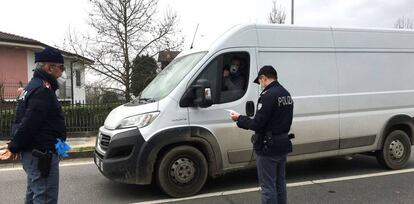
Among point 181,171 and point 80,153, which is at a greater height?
point 181,171

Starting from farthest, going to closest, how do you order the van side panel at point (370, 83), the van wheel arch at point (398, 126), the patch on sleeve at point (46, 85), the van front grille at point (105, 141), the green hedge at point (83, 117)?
the green hedge at point (83, 117) → the van wheel arch at point (398, 126) → the van side panel at point (370, 83) → the van front grille at point (105, 141) → the patch on sleeve at point (46, 85)

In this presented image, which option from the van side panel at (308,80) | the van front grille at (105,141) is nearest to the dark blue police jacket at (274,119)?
the van side panel at (308,80)

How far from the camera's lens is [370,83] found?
7.65 metres

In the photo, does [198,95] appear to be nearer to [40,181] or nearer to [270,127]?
[270,127]

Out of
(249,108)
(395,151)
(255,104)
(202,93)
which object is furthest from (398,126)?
(202,93)

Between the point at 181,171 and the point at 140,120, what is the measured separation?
92 centimetres

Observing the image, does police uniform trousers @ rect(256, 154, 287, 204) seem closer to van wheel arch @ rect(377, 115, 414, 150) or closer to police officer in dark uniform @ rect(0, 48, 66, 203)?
police officer in dark uniform @ rect(0, 48, 66, 203)

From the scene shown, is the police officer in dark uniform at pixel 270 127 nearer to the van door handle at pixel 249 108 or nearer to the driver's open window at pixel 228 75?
the van door handle at pixel 249 108

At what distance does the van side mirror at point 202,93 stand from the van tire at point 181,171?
652 millimetres

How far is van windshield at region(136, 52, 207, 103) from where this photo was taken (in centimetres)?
643

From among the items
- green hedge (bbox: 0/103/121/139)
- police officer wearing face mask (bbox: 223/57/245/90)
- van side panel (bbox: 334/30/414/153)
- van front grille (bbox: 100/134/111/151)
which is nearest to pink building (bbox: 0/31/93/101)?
green hedge (bbox: 0/103/121/139)

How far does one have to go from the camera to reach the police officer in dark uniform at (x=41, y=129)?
3850 mm

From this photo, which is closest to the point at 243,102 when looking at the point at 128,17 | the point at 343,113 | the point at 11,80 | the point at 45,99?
the point at 343,113

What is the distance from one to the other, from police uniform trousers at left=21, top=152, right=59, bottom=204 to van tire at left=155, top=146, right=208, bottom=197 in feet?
7.28
